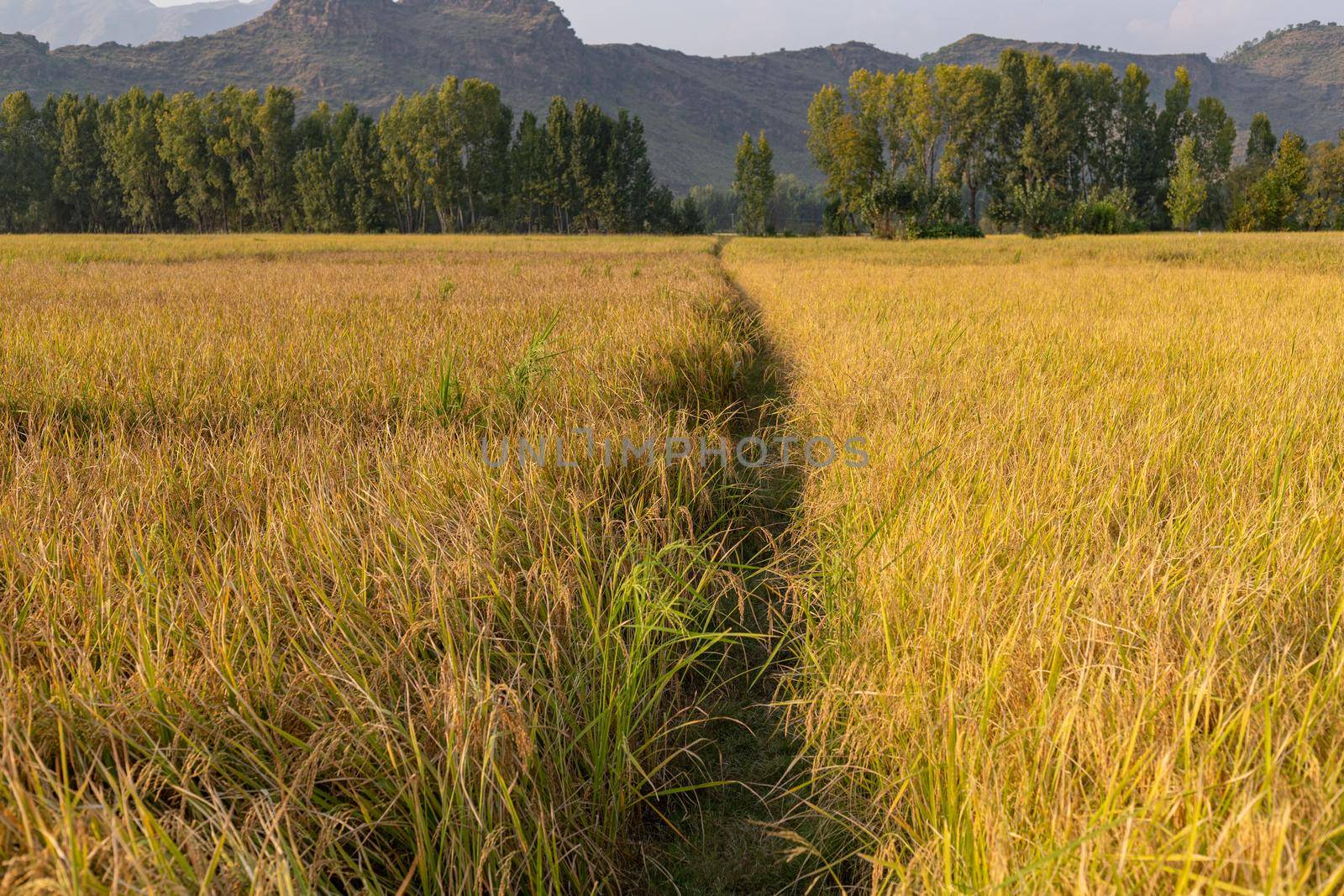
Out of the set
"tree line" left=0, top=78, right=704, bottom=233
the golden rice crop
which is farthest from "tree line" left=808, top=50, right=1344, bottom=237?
the golden rice crop

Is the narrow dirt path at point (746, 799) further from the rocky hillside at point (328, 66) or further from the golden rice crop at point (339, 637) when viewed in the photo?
the rocky hillside at point (328, 66)

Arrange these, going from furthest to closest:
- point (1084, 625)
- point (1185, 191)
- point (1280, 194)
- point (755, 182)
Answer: point (755, 182), point (1185, 191), point (1280, 194), point (1084, 625)

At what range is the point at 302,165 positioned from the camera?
157ft

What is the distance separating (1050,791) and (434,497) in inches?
63.6

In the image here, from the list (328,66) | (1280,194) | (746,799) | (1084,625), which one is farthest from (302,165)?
(328,66)

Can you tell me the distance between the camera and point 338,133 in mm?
53375

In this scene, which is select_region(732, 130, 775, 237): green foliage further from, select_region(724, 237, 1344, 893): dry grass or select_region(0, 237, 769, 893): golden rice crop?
select_region(0, 237, 769, 893): golden rice crop

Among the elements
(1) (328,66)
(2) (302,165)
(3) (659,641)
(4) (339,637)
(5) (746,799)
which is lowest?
(5) (746,799)

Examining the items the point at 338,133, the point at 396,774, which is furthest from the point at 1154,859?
the point at 338,133

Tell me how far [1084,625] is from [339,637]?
143 centimetres

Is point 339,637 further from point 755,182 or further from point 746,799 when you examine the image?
point 755,182

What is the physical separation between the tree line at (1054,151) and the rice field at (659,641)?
4324 cm

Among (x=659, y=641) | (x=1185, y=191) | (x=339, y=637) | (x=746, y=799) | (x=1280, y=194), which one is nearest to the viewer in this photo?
(x=339, y=637)

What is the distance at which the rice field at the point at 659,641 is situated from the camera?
0.98m
